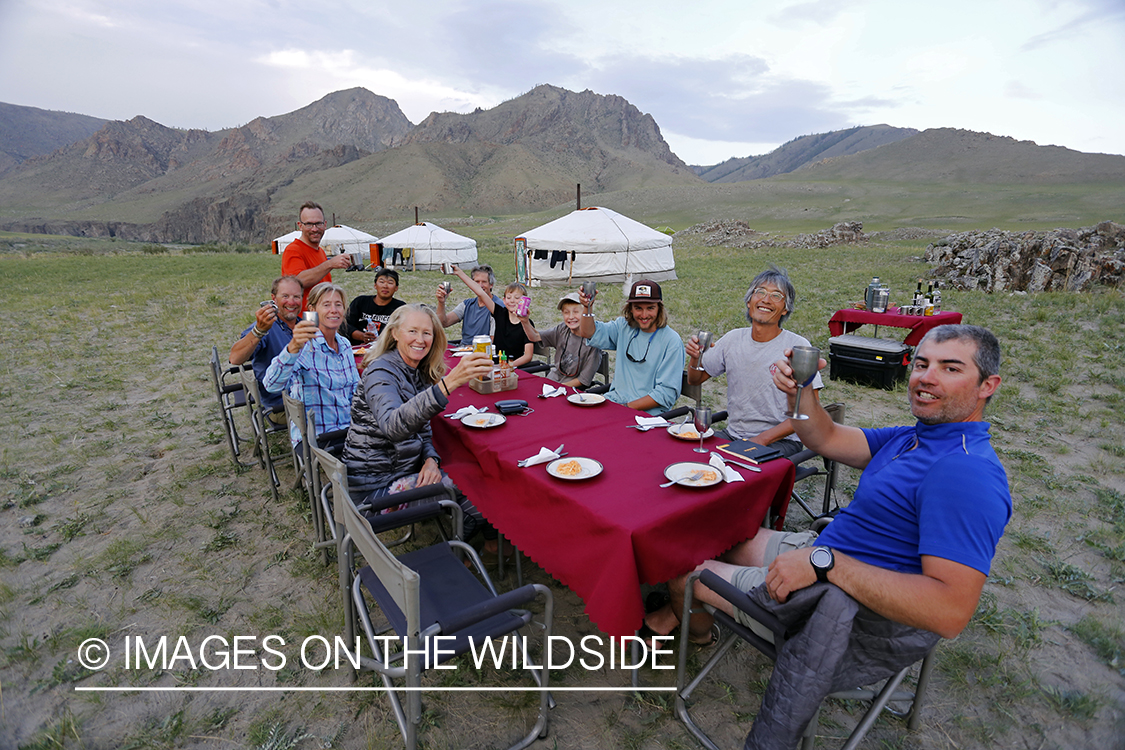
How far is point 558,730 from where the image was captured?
8.13ft

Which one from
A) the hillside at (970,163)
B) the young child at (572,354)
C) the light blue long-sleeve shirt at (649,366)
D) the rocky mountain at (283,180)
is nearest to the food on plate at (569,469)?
the light blue long-sleeve shirt at (649,366)

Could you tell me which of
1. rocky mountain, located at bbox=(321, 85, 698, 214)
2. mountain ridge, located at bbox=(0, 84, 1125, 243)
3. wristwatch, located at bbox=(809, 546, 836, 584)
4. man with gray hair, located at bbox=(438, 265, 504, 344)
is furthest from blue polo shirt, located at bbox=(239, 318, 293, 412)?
rocky mountain, located at bbox=(321, 85, 698, 214)

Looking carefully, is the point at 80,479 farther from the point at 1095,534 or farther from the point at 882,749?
the point at 1095,534

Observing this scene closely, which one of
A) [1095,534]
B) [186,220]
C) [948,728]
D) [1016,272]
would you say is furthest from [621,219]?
[186,220]

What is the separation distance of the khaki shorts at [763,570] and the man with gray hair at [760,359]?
3.16 ft

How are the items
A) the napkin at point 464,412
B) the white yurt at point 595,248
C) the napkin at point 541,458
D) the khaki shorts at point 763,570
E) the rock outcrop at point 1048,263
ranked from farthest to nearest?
the white yurt at point 595,248
the rock outcrop at point 1048,263
the napkin at point 464,412
the napkin at point 541,458
the khaki shorts at point 763,570

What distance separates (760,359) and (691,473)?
162cm

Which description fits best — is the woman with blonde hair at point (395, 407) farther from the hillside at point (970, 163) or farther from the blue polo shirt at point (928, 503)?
the hillside at point (970, 163)

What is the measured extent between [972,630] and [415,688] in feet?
10.6

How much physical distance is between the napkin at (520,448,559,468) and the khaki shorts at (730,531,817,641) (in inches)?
40.5

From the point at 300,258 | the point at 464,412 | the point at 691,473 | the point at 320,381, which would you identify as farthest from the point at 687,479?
the point at 300,258

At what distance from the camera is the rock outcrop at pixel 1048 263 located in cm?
1415

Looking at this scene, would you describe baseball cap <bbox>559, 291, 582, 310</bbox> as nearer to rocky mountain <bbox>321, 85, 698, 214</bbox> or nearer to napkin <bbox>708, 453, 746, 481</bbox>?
napkin <bbox>708, 453, 746, 481</bbox>

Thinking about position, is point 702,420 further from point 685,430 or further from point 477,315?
point 477,315
